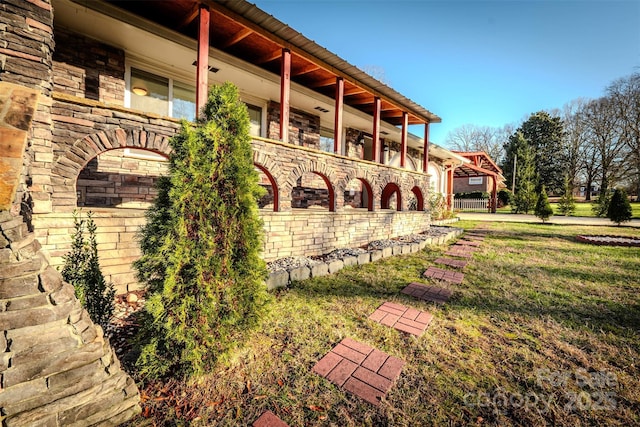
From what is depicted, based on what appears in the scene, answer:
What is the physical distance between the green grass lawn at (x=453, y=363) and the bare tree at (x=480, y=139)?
1541 inches

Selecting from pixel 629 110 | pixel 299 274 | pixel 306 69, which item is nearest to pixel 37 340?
pixel 299 274

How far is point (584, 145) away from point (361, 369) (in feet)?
132

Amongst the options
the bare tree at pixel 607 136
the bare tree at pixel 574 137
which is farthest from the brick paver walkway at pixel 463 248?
the bare tree at pixel 574 137

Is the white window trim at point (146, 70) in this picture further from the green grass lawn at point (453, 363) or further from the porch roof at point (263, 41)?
the green grass lawn at point (453, 363)

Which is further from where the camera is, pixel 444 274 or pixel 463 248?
pixel 463 248

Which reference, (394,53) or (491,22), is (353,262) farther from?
(491,22)

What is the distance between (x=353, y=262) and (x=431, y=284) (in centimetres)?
140

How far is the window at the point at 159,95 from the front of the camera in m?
5.57

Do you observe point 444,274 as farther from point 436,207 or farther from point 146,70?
point 436,207

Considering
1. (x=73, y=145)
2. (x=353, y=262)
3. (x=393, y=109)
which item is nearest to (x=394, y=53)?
(x=393, y=109)

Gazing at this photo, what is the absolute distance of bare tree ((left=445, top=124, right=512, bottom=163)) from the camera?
3597 centimetres

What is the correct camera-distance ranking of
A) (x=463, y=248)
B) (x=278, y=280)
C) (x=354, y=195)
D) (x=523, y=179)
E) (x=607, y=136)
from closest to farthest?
A: (x=278, y=280) → (x=463, y=248) → (x=354, y=195) → (x=523, y=179) → (x=607, y=136)

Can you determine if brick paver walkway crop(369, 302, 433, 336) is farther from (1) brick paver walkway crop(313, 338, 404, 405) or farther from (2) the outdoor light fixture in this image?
(2) the outdoor light fixture

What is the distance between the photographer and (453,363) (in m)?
2.00
